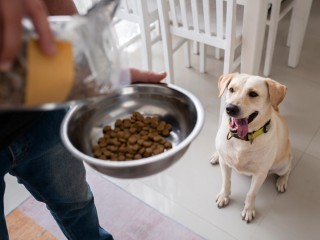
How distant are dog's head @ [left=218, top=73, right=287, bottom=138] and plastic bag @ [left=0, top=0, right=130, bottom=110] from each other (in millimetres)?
721

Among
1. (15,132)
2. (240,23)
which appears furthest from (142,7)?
(15,132)

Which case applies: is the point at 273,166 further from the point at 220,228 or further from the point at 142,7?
the point at 142,7

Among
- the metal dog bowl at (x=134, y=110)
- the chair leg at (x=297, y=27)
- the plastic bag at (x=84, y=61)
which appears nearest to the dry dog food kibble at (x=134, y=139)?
the metal dog bowl at (x=134, y=110)

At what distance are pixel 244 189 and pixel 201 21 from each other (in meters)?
0.81

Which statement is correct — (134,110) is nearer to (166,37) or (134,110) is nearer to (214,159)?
(214,159)

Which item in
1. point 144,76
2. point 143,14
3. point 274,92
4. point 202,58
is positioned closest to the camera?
point 144,76

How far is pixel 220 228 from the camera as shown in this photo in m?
1.46

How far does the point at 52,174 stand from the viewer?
99 cm

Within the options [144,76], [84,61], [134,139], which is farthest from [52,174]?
[84,61]

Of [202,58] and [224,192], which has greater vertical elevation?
[202,58]

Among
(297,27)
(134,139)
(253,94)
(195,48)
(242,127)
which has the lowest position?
(195,48)

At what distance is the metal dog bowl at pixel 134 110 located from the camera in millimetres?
829

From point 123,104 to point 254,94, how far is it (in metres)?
0.51

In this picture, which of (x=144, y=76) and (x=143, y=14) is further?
(x=143, y=14)
